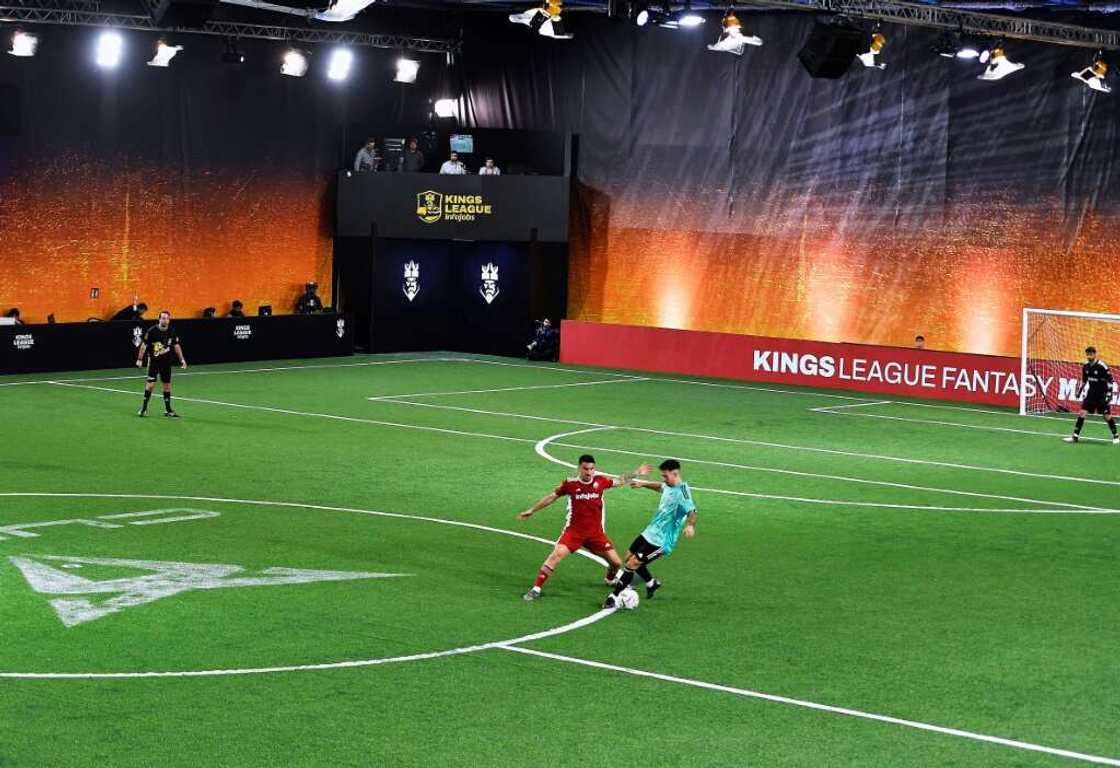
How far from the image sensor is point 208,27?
1607 inches

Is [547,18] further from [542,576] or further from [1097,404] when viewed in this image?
[542,576]

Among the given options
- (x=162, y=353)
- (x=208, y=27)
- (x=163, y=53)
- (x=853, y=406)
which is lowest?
(x=853, y=406)

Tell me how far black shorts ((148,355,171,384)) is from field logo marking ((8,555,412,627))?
12918 millimetres

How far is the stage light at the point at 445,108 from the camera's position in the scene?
155ft

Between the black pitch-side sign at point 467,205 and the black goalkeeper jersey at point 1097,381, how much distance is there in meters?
18.0

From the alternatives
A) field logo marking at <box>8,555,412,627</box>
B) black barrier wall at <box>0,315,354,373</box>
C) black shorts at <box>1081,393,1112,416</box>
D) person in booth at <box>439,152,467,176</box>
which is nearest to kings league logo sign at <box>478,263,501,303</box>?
person in booth at <box>439,152,467,176</box>

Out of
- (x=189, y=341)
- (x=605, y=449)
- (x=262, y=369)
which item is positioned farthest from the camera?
(x=189, y=341)

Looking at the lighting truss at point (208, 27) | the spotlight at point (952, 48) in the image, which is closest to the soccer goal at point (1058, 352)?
the spotlight at point (952, 48)

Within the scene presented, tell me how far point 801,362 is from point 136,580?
976 inches

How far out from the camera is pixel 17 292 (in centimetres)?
3953

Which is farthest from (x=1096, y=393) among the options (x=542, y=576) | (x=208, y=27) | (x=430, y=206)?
(x=208, y=27)

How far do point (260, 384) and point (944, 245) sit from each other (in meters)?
16.3

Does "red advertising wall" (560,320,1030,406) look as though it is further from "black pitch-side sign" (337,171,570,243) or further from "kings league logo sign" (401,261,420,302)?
"kings league logo sign" (401,261,420,302)

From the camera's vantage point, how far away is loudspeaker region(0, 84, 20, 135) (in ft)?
127
